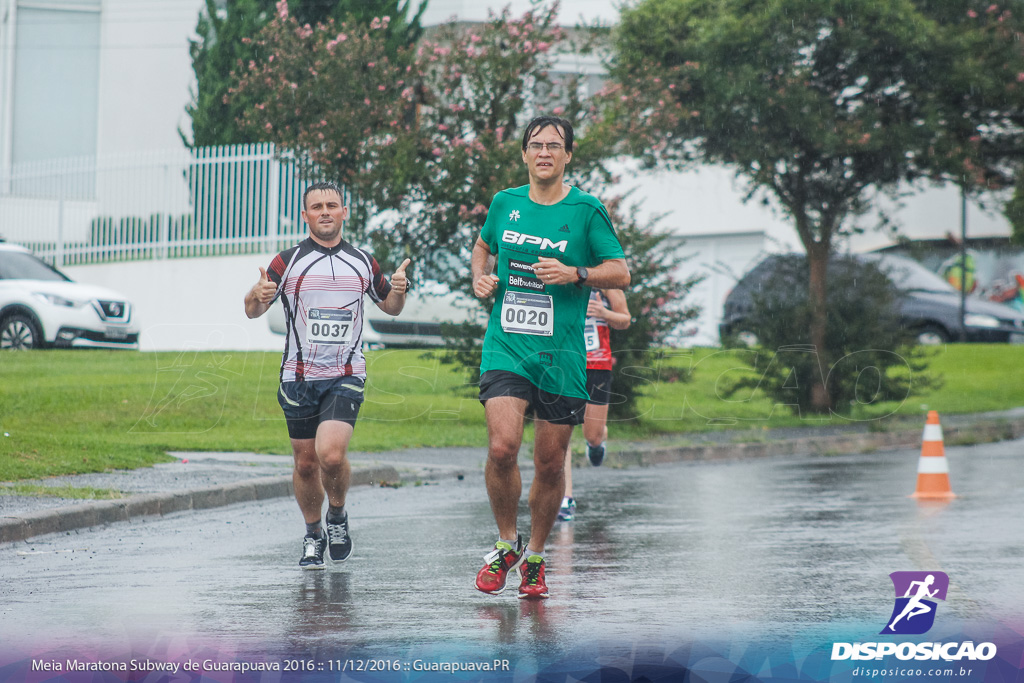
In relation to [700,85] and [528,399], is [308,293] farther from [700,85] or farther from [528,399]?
[700,85]

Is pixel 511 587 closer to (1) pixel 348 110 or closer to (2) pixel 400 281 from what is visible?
(2) pixel 400 281

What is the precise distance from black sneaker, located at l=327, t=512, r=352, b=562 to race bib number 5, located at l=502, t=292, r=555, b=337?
6.34 ft

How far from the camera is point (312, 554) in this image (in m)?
7.68

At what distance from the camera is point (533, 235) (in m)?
6.49

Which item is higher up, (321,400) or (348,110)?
(348,110)

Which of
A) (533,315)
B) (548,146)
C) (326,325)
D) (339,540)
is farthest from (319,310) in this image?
(548,146)

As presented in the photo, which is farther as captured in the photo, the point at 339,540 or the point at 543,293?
the point at 339,540

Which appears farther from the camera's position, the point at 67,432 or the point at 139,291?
the point at 139,291

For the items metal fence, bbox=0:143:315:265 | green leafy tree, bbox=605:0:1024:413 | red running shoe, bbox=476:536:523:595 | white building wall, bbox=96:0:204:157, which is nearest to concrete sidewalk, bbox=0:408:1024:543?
green leafy tree, bbox=605:0:1024:413

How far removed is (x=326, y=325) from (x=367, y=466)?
216 inches

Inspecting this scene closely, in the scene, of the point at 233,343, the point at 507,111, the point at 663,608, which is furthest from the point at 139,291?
the point at 663,608

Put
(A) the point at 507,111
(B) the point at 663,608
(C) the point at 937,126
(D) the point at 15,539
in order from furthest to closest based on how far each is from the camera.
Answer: (C) the point at 937,126
(A) the point at 507,111
(D) the point at 15,539
(B) the point at 663,608

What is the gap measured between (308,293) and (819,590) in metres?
2.84

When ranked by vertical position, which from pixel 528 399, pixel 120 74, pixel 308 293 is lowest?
pixel 528 399
